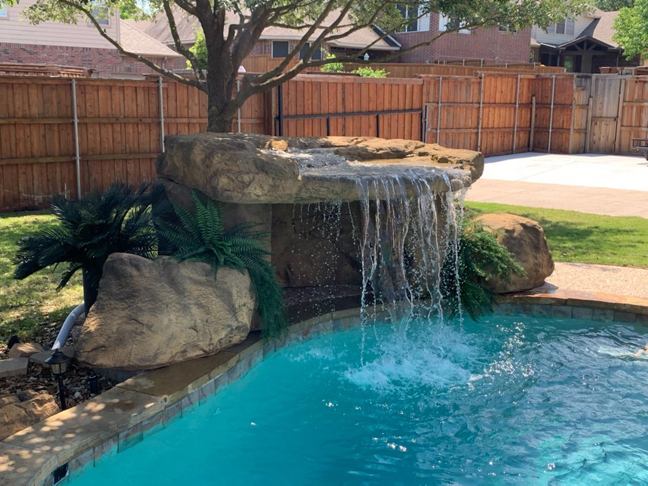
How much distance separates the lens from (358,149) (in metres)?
8.73

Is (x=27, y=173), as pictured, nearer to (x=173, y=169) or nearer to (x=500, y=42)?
(x=173, y=169)

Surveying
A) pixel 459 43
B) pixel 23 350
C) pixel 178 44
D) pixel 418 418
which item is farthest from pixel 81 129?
pixel 459 43

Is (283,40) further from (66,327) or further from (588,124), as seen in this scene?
(66,327)

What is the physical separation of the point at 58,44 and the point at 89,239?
21876mm

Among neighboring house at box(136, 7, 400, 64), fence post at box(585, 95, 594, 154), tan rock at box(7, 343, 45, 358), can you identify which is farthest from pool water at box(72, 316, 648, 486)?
neighboring house at box(136, 7, 400, 64)

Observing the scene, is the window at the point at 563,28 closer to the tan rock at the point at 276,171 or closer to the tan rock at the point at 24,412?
the tan rock at the point at 276,171

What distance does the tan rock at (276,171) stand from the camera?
6.23 metres

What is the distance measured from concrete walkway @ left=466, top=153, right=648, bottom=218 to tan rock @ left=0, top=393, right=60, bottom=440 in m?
11.3

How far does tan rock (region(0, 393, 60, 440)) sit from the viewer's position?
→ 15.0 feet

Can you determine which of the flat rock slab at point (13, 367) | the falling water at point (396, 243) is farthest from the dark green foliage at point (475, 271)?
the flat rock slab at point (13, 367)

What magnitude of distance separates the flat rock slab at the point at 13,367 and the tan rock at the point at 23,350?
16cm

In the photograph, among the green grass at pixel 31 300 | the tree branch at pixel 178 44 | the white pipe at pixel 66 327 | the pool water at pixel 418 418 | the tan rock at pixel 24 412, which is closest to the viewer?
the tan rock at pixel 24 412

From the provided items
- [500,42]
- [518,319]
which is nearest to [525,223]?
[518,319]

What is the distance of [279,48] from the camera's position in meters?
34.5
